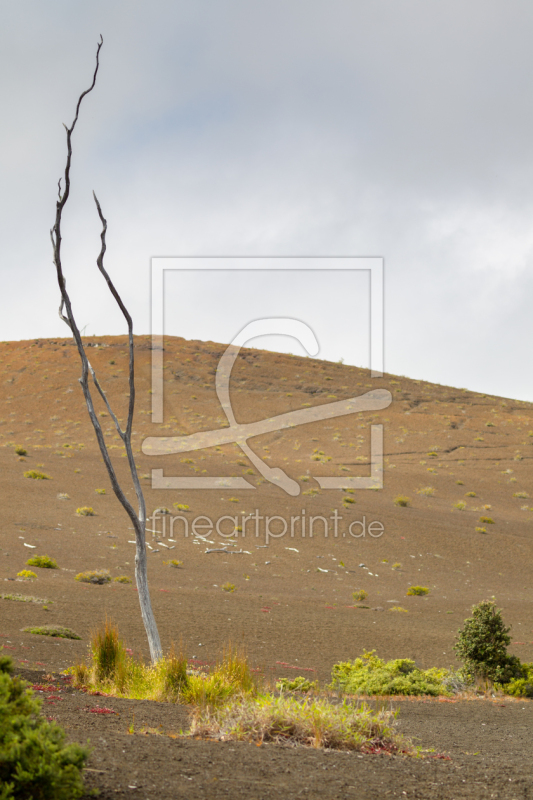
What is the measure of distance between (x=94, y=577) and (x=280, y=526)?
1112 centimetres

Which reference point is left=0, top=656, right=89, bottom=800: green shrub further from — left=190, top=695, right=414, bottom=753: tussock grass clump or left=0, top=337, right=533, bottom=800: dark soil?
left=190, top=695, right=414, bottom=753: tussock grass clump

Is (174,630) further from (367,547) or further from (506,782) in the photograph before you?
(367,547)

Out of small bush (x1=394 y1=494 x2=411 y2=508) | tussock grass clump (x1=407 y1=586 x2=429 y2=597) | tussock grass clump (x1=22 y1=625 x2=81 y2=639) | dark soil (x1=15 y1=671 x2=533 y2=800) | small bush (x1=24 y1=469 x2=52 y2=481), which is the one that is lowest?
tussock grass clump (x1=407 y1=586 x2=429 y2=597)

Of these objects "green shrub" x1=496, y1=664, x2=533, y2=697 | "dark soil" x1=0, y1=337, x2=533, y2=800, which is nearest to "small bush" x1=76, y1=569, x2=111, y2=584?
"dark soil" x1=0, y1=337, x2=533, y2=800

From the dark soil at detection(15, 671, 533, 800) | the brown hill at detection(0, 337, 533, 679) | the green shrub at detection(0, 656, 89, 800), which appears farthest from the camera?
the brown hill at detection(0, 337, 533, 679)

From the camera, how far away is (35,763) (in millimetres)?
2992

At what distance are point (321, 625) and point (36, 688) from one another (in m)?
9.27

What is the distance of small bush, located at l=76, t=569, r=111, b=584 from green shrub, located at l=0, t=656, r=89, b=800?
14.6 m

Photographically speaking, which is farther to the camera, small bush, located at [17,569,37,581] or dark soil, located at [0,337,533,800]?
small bush, located at [17,569,37,581]

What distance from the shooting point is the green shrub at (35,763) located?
116 inches

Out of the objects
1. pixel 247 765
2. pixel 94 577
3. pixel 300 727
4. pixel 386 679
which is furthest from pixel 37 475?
pixel 247 765

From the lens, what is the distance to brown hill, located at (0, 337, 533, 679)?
13680 millimetres

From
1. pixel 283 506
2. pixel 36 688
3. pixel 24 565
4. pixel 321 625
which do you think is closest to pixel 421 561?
pixel 283 506

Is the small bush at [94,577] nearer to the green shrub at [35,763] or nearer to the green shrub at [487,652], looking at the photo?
the green shrub at [487,652]
